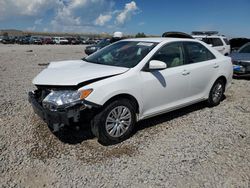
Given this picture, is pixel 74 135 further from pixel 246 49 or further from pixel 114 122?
pixel 246 49

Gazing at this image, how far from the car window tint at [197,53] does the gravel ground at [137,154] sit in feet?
3.86

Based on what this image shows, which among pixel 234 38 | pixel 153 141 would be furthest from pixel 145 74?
pixel 234 38

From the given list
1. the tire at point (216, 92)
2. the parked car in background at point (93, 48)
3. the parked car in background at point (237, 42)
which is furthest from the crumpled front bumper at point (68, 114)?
the parked car in background at point (237, 42)

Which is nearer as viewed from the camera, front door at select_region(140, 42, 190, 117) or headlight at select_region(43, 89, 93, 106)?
headlight at select_region(43, 89, 93, 106)

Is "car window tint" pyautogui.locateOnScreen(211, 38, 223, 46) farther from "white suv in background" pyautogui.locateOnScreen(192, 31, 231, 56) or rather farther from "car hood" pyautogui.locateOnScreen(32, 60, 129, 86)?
"car hood" pyautogui.locateOnScreen(32, 60, 129, 86)

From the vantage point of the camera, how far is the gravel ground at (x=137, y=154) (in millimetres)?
3057

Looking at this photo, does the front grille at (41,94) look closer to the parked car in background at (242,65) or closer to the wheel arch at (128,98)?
the wheel arch at (128,98)

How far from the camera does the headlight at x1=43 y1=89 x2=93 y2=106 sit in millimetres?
3484

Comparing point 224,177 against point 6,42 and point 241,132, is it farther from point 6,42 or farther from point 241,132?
point 6,42

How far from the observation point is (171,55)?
15.4 feet

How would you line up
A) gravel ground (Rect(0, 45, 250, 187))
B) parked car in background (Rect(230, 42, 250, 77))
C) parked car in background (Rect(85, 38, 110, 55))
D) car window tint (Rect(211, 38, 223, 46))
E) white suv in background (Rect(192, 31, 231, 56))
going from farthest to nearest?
1. parked car in background (Rect(85, 38, 110, 55))
2. car window tint (Rect(211, 38, 223, 46))
3. white suv in background (Rect(192, 31, 231, 56))
4. parked car in background (Rect(230, 42, 250, 77))
5. gravel ground (Rect(0, 45, 250, 187))

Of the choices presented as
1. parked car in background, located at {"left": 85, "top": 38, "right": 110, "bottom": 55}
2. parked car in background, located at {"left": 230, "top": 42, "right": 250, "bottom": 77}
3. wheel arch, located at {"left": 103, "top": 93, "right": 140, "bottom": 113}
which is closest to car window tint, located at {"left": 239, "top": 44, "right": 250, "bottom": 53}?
parked car in background, located at {"left": 230, "top": 42, "right": 250, "bottom": 77}

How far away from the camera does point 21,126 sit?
453cm

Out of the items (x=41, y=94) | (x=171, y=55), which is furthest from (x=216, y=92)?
(x=41, y=94)
